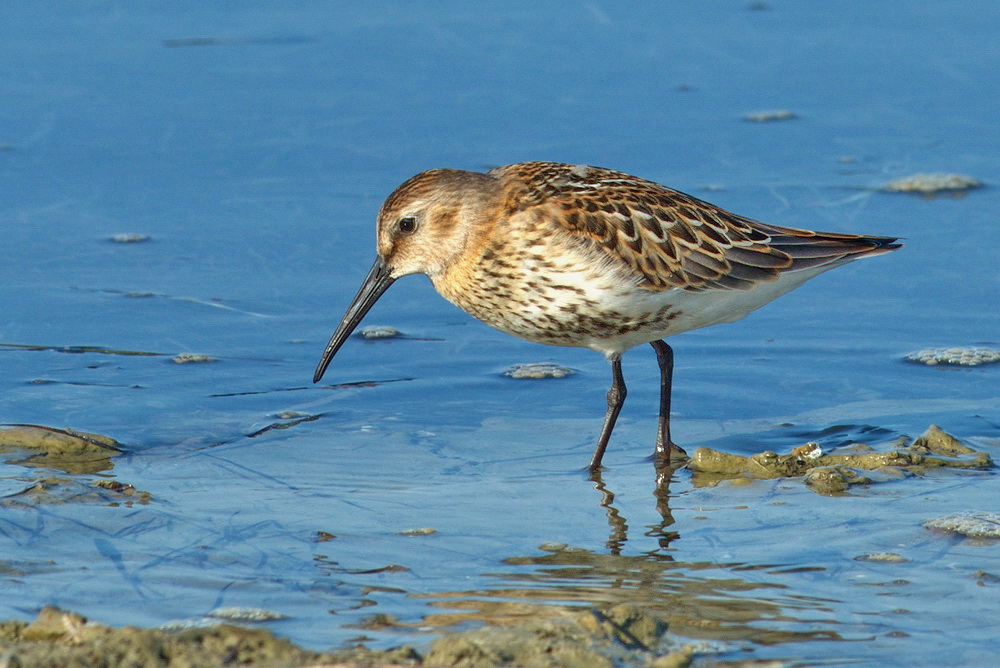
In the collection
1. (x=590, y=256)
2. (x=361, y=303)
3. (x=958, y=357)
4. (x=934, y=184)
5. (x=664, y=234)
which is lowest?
(x=958, y=357)

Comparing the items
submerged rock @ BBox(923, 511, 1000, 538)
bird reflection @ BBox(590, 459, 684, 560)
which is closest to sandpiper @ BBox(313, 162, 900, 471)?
bird reflection @ BBox(590, 459, 684, 560)

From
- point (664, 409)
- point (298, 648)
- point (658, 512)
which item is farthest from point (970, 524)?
point (298, 648)

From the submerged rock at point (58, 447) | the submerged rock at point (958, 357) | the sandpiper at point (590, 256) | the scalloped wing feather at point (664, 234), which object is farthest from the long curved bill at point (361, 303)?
the submerged rock at point (958, 357)

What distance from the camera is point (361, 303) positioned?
7.82m

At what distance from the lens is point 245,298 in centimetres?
927

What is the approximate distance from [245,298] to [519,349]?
5.86 ft

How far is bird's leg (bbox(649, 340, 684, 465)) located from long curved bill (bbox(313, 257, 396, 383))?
1475mm

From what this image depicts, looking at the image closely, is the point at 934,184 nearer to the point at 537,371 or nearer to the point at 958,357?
the point at 958,357

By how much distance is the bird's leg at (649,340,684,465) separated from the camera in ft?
24.1

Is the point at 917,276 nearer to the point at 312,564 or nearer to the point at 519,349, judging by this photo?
the point at 519,349

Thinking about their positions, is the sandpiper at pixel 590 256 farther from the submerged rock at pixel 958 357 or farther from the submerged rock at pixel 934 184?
the submerged rock at pixel 934 184

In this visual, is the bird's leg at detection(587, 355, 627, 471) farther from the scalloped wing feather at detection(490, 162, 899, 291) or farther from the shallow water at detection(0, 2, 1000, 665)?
the scalloped wing feather at detection(490, 162, 899, 291)

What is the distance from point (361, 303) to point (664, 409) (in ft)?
5.58

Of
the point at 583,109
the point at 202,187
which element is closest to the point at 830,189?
the point at 583,109
